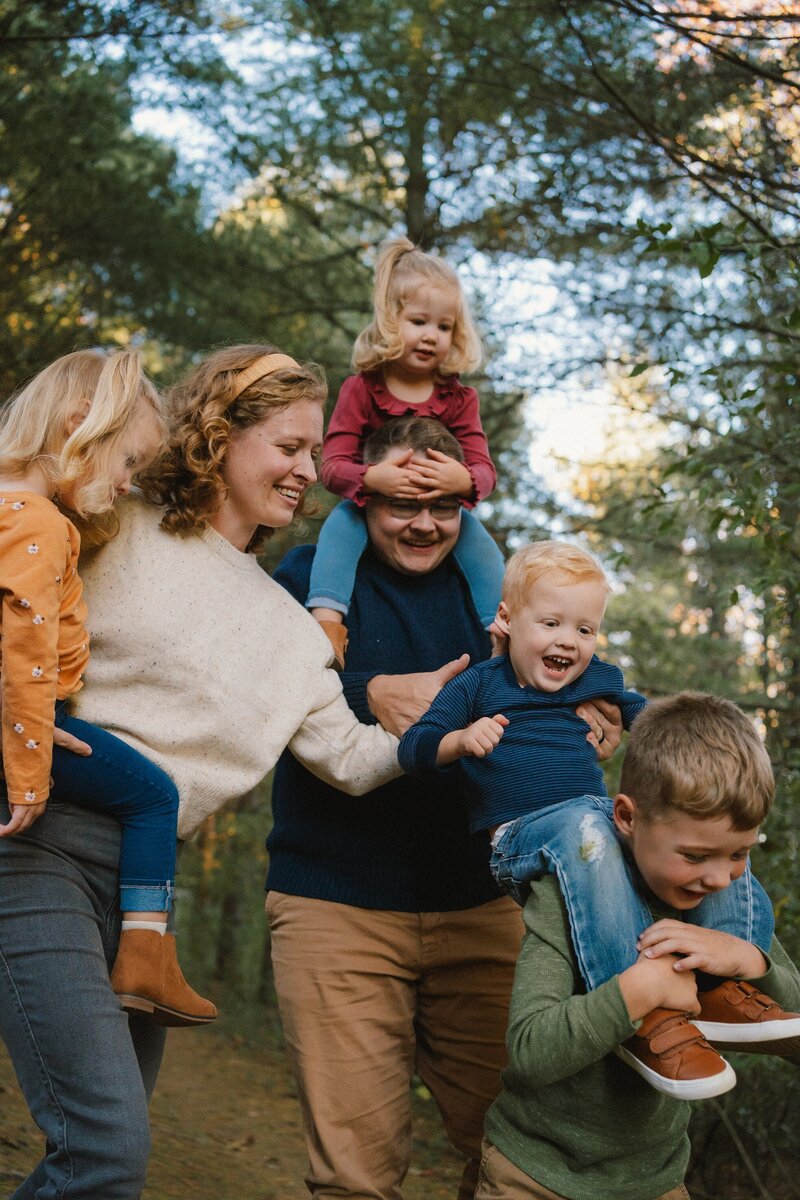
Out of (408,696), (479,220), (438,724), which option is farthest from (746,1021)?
(479,220)

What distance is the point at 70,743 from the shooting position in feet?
7.68

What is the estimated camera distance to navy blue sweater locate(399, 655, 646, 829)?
8.37ft

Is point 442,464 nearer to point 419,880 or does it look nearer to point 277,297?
point 419,880

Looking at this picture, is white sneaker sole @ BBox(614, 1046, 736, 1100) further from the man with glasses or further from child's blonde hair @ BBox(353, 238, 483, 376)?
child's blonde hair @ BBox(353, 238, 483, 376)

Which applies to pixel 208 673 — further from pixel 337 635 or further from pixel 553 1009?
pixel 553 1009

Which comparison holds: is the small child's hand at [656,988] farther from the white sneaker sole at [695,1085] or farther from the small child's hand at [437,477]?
the small child's hand at [437,477]

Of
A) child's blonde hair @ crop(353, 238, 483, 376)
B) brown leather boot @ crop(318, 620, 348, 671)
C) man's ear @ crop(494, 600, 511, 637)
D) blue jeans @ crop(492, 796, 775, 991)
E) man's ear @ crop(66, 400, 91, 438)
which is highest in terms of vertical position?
child's blonde hair @ crop(353, 238, 483, 376)

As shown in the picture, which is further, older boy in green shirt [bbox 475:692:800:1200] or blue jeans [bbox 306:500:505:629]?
blue jeans [bbox 306:500:505:629]

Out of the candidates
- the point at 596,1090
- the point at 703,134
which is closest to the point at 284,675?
the point at 596,1090

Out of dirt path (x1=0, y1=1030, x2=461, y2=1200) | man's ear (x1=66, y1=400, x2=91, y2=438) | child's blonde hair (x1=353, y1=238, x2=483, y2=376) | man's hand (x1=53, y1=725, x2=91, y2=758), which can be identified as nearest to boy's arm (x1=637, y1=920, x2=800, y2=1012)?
man's hand (x1=53, y1=725, x2=91, y2=758)

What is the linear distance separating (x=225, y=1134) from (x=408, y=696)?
5154 millimetres

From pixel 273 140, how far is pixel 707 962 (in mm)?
7280

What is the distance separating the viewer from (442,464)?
10.5 ft

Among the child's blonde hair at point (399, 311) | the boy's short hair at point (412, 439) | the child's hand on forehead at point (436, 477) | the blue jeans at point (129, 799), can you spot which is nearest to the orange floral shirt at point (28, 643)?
the blue jeans at point (129, 799)
